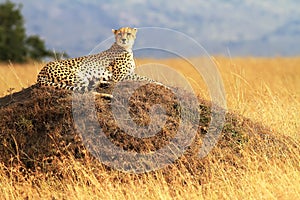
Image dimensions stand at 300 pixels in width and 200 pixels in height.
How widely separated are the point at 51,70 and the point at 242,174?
99.7 inches

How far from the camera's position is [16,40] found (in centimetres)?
2406

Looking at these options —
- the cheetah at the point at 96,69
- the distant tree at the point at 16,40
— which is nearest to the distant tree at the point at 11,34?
the distant tree at the point at 16,40

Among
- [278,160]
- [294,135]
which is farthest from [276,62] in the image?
[278,160]

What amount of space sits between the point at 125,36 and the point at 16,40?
678 inches

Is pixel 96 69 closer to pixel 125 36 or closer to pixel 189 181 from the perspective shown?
pixel 125 36

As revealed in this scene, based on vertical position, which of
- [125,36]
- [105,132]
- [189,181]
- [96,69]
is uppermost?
[125,36]

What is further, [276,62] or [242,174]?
[276,62]

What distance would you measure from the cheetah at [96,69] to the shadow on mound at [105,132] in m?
0.19

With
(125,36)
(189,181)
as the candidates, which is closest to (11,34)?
(125,36)

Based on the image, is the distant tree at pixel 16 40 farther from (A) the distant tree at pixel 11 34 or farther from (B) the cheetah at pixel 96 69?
(B) the cheetah at pixel 96 69

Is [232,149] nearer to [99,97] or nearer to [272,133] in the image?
[272,133]

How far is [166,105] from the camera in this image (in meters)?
7.13

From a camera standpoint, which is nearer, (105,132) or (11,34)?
(105,132)

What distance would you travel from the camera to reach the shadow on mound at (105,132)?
6574 millimetres
